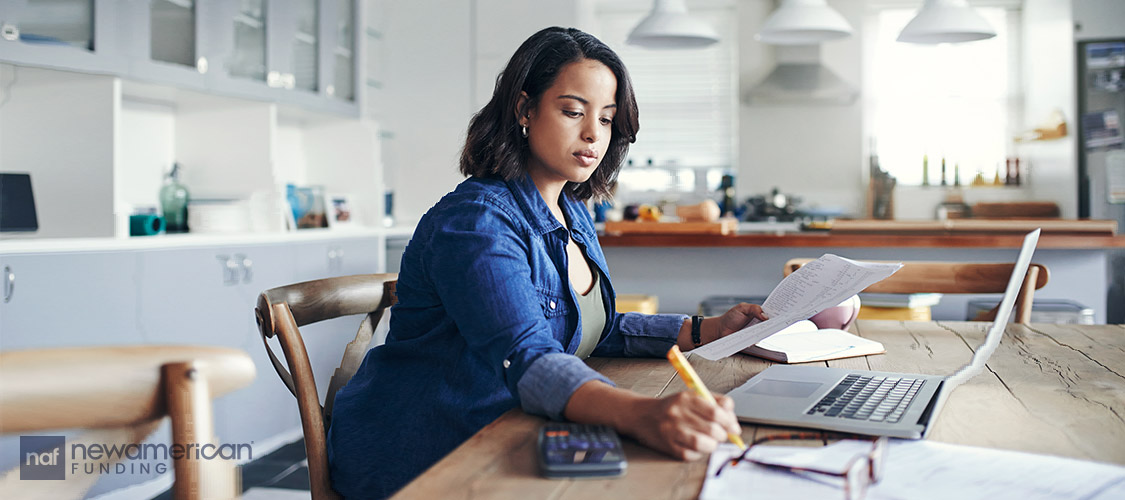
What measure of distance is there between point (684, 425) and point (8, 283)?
2.06 m

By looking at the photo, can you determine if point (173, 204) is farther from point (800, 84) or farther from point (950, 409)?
point (800, 84)

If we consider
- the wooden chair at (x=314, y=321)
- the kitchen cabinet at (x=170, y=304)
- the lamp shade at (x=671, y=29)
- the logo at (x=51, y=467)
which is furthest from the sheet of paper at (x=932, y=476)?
the lamp shade at (x=671, y=29)

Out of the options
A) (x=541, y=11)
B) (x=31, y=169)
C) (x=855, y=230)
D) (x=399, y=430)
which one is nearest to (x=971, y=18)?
(x=855, y=230)

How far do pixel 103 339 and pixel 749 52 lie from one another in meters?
4.56

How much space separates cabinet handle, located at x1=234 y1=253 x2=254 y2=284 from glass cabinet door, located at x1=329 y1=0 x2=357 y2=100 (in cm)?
118

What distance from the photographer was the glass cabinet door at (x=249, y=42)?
315 cm

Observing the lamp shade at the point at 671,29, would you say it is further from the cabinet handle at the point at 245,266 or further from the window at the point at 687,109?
the window at the point at 687,109

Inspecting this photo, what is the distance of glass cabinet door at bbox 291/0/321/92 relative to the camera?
3.61m

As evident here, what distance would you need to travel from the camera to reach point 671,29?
143 inches

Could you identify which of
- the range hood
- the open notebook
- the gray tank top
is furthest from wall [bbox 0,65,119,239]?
the range hood

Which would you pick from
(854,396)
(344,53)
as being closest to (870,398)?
(854,396)

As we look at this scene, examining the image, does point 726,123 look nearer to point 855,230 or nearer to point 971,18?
point 971,18

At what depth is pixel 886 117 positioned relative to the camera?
596cm

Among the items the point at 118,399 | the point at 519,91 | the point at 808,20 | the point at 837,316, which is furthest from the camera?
the point at 808,20
